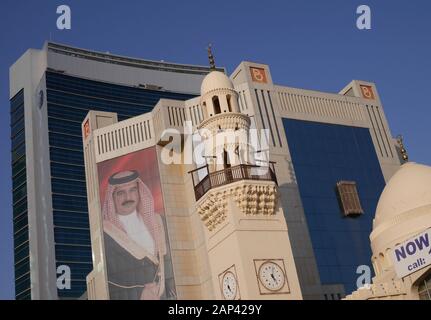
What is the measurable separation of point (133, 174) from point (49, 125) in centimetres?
5572

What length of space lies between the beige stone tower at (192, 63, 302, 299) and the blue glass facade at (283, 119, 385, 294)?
14.2m

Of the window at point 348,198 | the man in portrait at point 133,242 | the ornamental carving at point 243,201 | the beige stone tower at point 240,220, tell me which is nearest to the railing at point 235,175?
the beige stone tower at point 240,220

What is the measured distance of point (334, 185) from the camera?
3912 centimetres

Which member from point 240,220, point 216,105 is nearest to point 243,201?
point 240,220

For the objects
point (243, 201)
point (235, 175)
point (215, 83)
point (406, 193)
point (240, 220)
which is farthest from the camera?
point (406, 193)

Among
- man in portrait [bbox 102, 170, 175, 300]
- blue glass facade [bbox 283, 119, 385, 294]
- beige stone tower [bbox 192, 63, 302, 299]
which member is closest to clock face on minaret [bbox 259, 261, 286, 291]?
beige stone tower [bbox 192, 63, 302, 299]

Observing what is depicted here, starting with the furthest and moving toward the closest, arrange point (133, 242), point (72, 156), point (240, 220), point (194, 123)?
point (72, 156)
point (194, 123)
point (133, 242)
point (240, 220)

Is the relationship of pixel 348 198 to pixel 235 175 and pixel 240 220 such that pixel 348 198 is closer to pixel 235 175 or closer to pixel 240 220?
pixel 235 175

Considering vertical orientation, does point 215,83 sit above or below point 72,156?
below

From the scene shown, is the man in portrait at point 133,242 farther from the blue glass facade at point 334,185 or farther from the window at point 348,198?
the window at point 348,198

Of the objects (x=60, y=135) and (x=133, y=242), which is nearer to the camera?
(x=133, y=242)

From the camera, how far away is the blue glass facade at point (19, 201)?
316 ft

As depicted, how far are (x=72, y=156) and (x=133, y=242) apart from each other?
187 ft

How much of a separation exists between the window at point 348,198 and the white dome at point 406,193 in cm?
908
